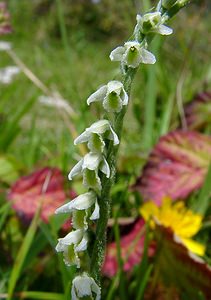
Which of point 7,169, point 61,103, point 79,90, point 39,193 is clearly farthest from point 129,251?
point 79,90

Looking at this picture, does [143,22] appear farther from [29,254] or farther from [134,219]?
[134,219]

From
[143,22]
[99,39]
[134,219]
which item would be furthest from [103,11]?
[143,22]

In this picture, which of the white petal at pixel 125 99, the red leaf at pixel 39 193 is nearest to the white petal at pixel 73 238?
the white petal at pixel 125 99

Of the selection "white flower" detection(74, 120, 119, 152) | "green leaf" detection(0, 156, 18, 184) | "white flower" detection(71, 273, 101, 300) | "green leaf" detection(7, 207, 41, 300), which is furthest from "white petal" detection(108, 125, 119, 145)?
"green leaf" detection(0, 156, 18, 184)

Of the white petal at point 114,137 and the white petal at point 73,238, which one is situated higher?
the white petal at point 114,137

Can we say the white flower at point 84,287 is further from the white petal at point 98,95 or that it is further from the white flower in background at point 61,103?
the white flower in background at point 61,103
